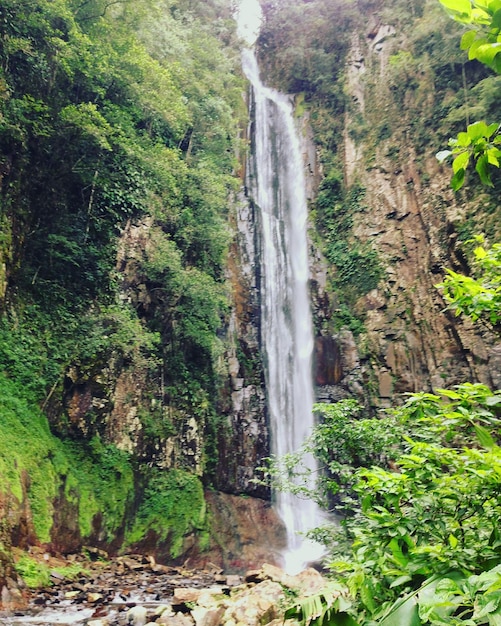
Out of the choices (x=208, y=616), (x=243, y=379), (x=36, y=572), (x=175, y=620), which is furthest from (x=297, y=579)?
(x=243, y=379)

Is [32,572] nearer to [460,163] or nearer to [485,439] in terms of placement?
[485,439]

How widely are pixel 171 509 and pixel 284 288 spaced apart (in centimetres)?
904

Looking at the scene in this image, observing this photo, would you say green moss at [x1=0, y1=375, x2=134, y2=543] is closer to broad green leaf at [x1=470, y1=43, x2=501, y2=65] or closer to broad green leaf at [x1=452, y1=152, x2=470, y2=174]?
broad green leaf at [x1=452, y1=152, x2=470, y2=174]

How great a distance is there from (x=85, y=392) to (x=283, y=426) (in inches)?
280

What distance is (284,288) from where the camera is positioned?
17.3m

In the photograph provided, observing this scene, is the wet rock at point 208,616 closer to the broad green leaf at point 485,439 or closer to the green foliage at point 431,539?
the green foliage at point 431,539

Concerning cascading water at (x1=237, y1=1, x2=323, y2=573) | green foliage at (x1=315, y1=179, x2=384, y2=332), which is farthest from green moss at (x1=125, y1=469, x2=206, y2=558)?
green foliage at (x1=315, y1=179, x2=384, y2=332)

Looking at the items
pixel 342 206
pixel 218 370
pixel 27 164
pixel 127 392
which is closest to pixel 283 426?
pixel 218 370

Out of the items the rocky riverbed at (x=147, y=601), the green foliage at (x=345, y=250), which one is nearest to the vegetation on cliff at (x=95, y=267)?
the rocky riverbed at (x=147, y=601)

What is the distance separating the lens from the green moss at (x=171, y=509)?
10.7 metres

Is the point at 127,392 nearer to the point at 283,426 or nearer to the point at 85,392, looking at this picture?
the point at 85,392

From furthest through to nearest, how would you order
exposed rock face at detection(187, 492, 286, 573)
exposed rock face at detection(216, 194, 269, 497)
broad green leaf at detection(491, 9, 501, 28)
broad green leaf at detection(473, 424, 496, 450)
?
1. exposed rock face at detection(216, 194, 269, 497)
2. exposed rock face at detection(187, 492, 286, 573)
3. broad green leaf at detection(473, 424, 496, 450)
4. broad green leaf at detection(491, 9, 501, 28)

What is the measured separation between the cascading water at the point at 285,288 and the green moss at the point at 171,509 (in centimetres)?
290

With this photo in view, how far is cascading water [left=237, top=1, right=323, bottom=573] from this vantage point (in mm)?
14094
